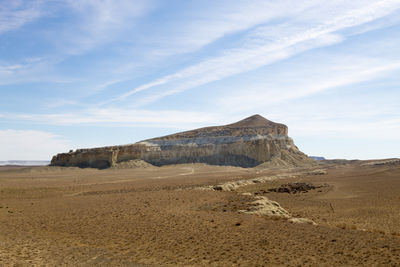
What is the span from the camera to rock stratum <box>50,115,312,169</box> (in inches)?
3519

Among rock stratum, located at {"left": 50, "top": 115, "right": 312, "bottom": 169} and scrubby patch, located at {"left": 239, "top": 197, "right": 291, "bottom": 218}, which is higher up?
rock stratum, located at {"left": 50, "top": 115, "right": 312, "bottom": 169}

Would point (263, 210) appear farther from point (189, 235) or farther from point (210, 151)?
point (210, 151)

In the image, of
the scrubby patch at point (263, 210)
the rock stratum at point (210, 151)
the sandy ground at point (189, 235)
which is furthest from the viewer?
the rock stratum at point (210, 151)

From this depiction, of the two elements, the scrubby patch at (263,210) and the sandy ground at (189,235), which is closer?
the sandy ground at (189,235)

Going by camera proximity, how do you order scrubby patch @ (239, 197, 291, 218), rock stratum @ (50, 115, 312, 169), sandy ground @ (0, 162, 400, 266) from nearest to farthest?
sandy ground @ (0, 162, 400, 266) → scrubby patch @ (239, 197, 291, 218) → rock stratum @ (50, 115, 312, 169)

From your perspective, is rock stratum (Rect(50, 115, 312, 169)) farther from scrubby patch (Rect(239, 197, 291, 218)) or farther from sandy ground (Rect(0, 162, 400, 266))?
scrubby patch (Rect(239, 197, 291, 218))

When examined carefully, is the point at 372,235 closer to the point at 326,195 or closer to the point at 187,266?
the point at 187,266

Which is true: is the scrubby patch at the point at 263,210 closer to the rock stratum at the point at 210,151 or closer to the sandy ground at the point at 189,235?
the sandy ground at the point at 189,235

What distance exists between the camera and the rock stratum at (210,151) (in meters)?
89.4

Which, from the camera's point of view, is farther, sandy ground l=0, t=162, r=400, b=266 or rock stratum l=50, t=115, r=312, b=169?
rock stratum l=50, t=115, r=312, b=169

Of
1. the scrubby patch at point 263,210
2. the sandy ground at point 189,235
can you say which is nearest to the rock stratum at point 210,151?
the sandy ground at point 189,235

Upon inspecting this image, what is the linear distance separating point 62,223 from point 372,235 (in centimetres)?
1493

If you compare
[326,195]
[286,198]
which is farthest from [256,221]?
[326,195]

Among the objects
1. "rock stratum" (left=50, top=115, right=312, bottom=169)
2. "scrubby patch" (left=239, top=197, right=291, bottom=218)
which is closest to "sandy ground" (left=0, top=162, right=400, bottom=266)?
"scrubby patch" (left=239, top=197, right=291, bottom=218)
